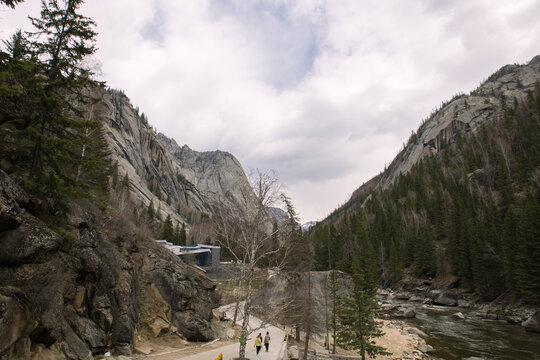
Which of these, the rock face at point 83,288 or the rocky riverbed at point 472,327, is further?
the rocky riverbed at point 472,327

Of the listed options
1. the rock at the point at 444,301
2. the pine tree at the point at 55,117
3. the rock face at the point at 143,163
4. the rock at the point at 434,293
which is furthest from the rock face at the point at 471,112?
the pine tree at the point at 55,117

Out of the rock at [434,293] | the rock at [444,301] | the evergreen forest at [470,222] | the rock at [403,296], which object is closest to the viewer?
the evergreen forest at [470,222]

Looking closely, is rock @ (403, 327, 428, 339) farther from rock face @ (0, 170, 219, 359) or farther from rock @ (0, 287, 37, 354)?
rock @ (0, 287, 37, 354)

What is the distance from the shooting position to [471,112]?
5576 inches

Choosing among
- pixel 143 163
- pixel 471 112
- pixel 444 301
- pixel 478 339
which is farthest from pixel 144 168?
pixel 471 112

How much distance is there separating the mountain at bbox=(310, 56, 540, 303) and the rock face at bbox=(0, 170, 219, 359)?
96.5 ft

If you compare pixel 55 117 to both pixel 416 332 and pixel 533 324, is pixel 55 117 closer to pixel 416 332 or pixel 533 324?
pixel 416 332

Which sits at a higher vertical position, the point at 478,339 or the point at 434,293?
the point at 434,293

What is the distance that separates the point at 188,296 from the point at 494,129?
117 metres

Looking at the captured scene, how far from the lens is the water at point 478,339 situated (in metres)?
24.1

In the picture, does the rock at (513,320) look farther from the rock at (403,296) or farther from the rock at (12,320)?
the rock at (12,320)

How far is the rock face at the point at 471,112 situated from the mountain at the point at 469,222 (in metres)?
2.79

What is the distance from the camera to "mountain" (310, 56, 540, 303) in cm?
4375

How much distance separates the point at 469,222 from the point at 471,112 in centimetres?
11072
